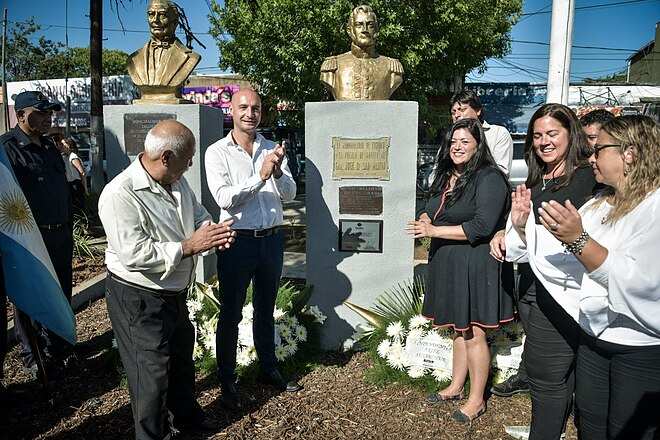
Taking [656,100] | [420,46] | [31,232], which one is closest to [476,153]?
[31,232]

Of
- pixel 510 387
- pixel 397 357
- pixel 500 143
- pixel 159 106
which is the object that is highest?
pixel 159 106

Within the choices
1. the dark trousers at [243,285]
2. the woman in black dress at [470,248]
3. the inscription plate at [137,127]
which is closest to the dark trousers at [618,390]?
the woman in black dress at [470,248]

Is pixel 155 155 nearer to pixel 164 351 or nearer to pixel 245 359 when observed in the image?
pixel 164 351

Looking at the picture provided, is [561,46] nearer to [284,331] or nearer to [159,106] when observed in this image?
[284,331]

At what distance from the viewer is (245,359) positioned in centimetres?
380

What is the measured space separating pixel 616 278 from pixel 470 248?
1.31 metres

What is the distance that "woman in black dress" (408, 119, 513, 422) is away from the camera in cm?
306

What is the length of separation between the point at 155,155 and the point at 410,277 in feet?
8.21

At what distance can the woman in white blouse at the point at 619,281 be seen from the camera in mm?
1824

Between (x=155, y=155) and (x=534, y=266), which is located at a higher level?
(x=155, y=155)

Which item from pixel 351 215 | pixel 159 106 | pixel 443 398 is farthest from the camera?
pixel 159 106

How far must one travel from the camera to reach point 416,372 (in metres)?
3.67

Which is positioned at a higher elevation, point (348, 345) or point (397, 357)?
point (397, 357)

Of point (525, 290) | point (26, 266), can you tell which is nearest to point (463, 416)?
point (525, 290)
